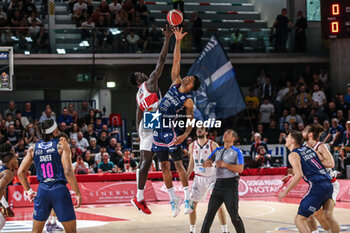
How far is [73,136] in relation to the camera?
19078 mm

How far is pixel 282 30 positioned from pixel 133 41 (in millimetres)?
6003

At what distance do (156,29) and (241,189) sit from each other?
7.07 meters

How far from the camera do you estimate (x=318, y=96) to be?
22.2 metres

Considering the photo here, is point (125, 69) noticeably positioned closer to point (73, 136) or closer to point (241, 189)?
point (73, 136)

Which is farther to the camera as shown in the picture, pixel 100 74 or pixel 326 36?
pixel 100 74

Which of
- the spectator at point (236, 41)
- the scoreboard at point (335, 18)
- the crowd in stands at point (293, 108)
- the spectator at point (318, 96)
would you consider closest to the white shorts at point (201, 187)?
the crowd in stands at point (293, 108)

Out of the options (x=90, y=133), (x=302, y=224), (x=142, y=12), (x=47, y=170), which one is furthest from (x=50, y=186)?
(x=142, y=12)

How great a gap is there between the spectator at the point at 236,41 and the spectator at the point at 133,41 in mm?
3695

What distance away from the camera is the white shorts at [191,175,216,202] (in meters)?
11.0

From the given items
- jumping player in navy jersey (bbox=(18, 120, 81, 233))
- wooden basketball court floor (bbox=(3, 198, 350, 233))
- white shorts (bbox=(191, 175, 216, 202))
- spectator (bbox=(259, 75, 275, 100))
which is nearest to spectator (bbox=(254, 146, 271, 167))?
wooden basketball court floor (bbox=(3, 198, 350, 233))

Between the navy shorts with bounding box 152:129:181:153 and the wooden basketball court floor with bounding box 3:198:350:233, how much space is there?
3.44 m

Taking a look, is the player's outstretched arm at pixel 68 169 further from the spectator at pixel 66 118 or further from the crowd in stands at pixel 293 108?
the spectator at pixel 66 118

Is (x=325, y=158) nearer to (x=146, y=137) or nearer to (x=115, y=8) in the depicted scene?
(x=146, y=137)

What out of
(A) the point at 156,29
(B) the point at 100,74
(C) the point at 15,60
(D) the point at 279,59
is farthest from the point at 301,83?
(C) the point at 15,60
